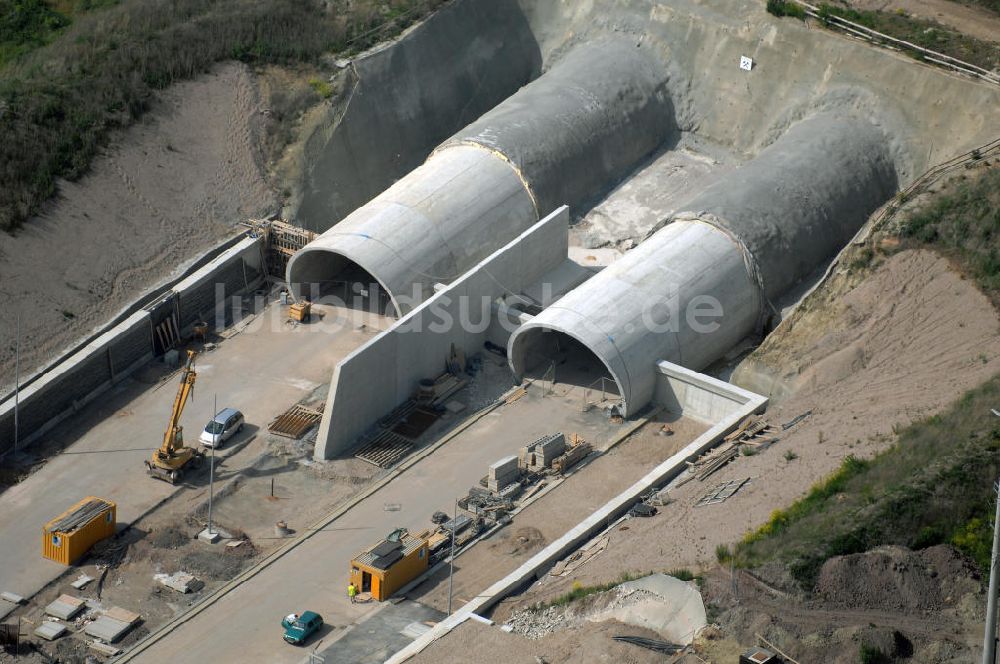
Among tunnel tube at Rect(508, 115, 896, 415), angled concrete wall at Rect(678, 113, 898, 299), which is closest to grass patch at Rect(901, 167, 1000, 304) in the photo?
angled concrete wall at Rect(678, 113, 898, 299)

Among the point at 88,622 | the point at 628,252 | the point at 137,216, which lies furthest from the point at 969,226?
the point at 88,622

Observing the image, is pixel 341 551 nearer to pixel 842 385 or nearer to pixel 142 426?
pixel 142 426

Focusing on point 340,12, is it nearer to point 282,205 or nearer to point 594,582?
point 282,205

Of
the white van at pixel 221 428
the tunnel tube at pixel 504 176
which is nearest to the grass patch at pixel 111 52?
the tunnel tube at pixel 504 176

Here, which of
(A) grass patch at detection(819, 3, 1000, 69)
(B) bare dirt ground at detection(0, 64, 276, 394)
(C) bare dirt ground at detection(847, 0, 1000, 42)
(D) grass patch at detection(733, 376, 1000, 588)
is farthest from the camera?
(C) bare dirt ground at detection(847, 0, 1000, 42)

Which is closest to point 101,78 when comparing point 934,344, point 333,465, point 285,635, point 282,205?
point 282,205

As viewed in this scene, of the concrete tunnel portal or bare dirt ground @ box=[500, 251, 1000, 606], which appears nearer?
bare dirt ground @ box=[500, 251, 1000, 606]

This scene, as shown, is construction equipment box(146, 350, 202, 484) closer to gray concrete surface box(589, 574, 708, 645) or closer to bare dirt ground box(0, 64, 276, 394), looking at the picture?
bare dirt ground box(0, 64, 276, 394)
